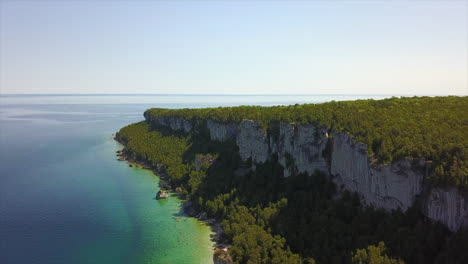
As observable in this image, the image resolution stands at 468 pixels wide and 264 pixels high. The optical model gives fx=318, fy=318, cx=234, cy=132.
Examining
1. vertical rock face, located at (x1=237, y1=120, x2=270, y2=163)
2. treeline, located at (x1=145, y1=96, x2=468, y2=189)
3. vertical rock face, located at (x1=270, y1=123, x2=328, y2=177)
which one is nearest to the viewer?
treeline, located at (x1=145, y1=96, x2=468, y2=189)

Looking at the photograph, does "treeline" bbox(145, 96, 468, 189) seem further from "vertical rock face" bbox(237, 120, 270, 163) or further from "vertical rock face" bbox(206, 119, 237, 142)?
"vertical rock face" bbox(206, 119, 237, 142)

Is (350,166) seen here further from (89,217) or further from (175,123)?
(175,123)

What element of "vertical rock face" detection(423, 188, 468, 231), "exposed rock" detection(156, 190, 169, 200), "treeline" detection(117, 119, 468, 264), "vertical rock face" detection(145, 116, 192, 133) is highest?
"vertical rock face" detection(145, 116, 192, 133)

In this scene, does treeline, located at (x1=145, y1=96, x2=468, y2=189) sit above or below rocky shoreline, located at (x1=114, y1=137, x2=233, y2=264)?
above

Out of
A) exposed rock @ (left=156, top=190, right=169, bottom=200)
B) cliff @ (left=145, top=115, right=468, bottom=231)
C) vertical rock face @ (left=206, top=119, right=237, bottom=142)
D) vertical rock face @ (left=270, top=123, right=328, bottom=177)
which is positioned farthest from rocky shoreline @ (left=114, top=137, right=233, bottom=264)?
vertical rock face @ (left=206, top=119, right=237, bottom=142)

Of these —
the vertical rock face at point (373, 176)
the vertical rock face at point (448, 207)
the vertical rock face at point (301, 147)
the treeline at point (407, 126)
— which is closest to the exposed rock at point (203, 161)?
the treeline at point (407, 126)

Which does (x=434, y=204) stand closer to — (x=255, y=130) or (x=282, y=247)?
(x=282, y=247)

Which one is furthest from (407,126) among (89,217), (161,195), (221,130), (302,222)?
(89,217)
